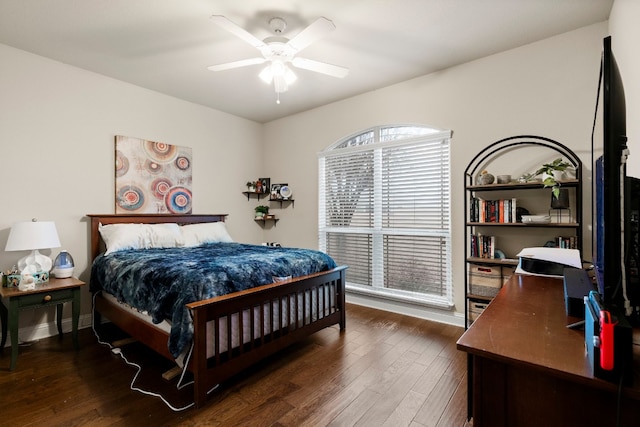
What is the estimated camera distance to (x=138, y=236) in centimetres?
317

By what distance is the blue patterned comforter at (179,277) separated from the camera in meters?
1.93

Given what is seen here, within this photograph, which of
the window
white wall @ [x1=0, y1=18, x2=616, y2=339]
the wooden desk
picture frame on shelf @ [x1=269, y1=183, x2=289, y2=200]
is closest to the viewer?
the wooden desk

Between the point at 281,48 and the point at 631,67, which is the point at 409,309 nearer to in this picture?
the point at 631,67

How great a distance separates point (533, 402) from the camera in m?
0.93

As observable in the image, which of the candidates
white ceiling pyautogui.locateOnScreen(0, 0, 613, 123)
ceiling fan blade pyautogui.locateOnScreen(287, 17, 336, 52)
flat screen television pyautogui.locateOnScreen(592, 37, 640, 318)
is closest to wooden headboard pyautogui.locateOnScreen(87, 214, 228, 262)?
white ceiling pyautogui.locateOnScreen(0, 0, 613, 123)

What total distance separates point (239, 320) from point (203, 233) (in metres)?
1.93

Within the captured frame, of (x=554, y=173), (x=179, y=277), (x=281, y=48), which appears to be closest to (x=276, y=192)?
(x=281, y=48)

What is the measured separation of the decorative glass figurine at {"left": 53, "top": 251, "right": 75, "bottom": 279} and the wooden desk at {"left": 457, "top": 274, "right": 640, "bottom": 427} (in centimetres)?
330

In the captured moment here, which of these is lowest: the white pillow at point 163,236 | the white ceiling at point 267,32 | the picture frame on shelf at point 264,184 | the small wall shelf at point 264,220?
the white pillow at point 163,236

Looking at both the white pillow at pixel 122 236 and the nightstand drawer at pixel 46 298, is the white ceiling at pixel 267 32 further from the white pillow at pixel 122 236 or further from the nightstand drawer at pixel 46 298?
the nightstand drawer at pixel 46 298

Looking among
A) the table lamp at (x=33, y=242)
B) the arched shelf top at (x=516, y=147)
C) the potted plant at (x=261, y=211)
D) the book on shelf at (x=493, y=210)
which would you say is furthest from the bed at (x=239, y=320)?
the potted plant at (x=261, y=211)

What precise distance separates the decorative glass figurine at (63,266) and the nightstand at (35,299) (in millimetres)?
56

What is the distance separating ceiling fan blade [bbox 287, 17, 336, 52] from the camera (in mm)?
1905

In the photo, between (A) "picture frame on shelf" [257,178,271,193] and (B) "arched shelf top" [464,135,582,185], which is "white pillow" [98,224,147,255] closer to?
(A) "picture frame on shelf" [257,178,271,193]
